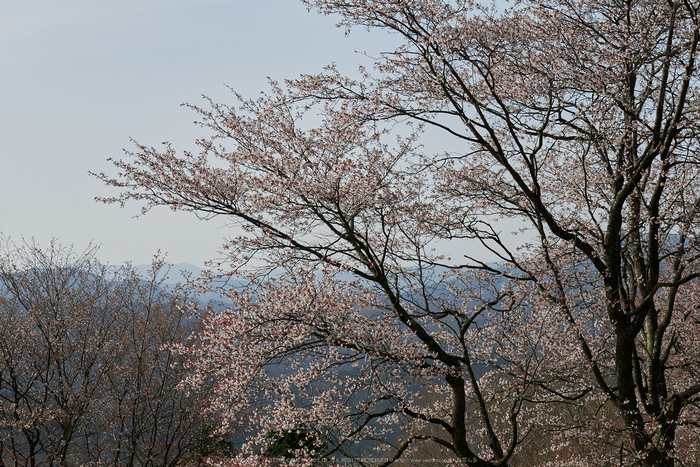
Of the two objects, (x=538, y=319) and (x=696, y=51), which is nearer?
(x=696, y=51)

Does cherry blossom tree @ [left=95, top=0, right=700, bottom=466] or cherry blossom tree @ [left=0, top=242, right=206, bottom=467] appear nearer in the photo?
cherry blossom tree @ [left=95, top=0, right=700, bottom=466]

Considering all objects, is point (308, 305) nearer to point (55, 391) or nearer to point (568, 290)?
point (568, 290)

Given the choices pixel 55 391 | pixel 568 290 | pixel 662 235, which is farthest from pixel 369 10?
pixel 55 391

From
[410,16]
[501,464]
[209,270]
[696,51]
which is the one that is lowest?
[501,464]

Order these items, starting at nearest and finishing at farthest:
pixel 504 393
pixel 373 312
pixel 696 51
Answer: pixel 696 51
pixel 373 312
pixel 504 393

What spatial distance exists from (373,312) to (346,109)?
265cm

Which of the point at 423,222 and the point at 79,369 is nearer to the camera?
the point at 423,222

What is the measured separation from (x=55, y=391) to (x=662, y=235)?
39.5 feet

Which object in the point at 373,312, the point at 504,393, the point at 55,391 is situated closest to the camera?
the point at 373,312

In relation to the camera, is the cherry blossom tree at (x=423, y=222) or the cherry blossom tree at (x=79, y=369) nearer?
the cherry blossom tree at (x=423, y=222)

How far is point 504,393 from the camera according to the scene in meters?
7.41

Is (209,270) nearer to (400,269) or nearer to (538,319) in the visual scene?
(400,269)

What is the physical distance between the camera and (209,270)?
20.5 feet

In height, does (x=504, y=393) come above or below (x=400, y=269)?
below
